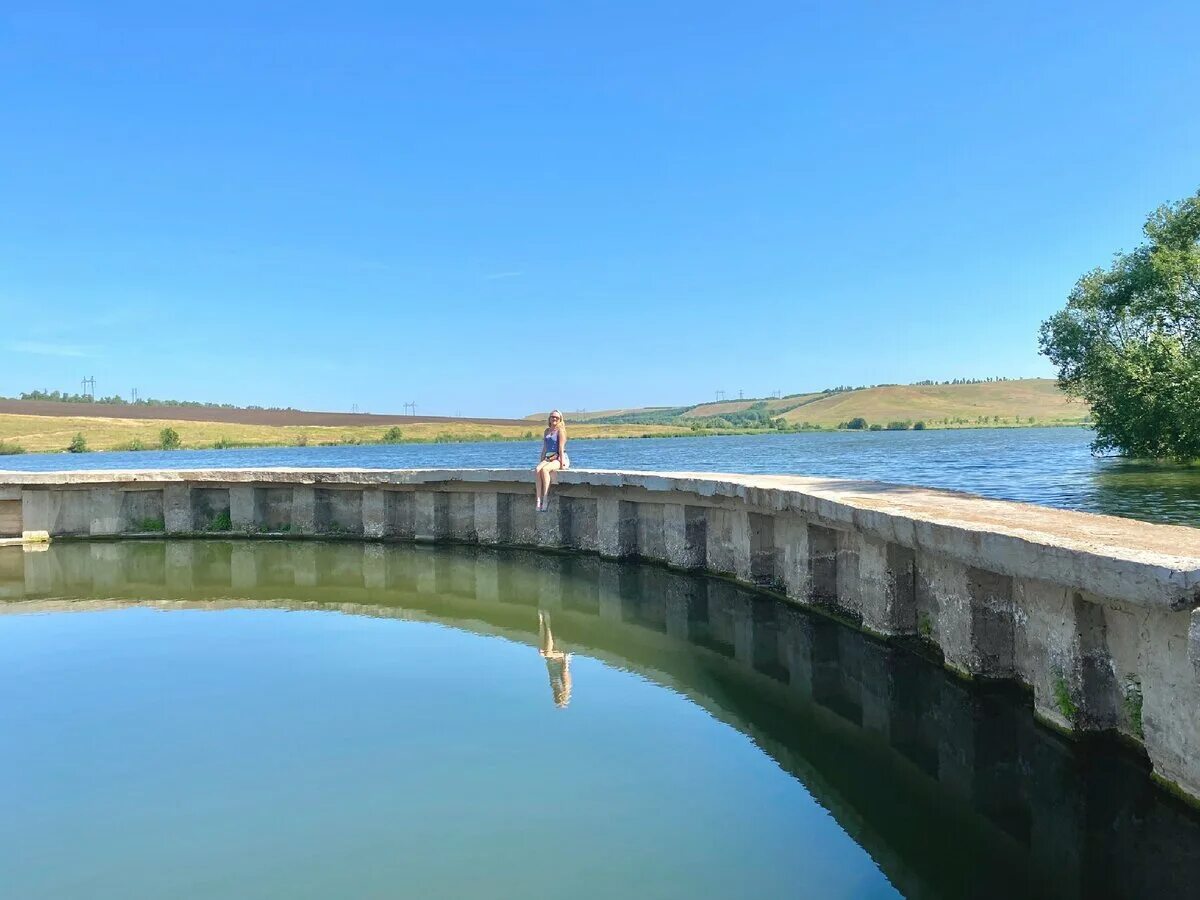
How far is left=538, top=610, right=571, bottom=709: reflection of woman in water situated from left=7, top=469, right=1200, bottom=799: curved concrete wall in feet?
10.2

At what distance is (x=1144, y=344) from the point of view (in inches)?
1297

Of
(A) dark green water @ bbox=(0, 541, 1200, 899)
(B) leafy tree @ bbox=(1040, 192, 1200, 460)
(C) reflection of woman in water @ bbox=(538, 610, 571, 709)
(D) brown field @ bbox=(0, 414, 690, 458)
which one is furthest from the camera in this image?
(D) brown field @ bbox=(0, 414, 690, 458)

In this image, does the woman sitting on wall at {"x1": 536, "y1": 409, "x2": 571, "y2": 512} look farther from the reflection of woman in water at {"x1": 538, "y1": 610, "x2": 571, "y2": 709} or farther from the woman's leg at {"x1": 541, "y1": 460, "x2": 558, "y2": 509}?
the reflection of woman in water at {"x1": 538, "y1": 610, "x2": 571, "y2": 709}

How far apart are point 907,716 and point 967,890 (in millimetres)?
2605

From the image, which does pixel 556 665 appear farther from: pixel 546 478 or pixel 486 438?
pixel 486 438

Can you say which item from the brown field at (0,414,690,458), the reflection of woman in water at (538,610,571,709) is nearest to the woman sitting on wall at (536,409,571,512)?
the reflection of woman in water at (538,610,571,709)

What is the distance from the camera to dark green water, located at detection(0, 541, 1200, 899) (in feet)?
15.2

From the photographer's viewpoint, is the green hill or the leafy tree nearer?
the leafy tree

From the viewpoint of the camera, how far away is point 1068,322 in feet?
132

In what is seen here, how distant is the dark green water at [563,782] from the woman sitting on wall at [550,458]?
5436 millimetres

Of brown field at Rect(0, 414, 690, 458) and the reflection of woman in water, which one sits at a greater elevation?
brown field at Rect(0, 414, 690, 458)

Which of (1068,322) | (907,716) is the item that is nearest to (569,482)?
(907,716)

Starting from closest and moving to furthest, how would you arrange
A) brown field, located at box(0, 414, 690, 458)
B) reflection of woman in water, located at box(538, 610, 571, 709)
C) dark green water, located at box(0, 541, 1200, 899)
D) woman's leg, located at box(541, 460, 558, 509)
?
dark green water, located at box(0, 541, 1200, 899) < reflection of woman in water, located at box(538, 610, 571, 709) < woman's leg, located at box(541, 460, 558, 509) < brown field, located at box(0, 414, 690, 458)

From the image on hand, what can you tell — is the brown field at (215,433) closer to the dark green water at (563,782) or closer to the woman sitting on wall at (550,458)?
the woman sitting on wall at (550,458)
